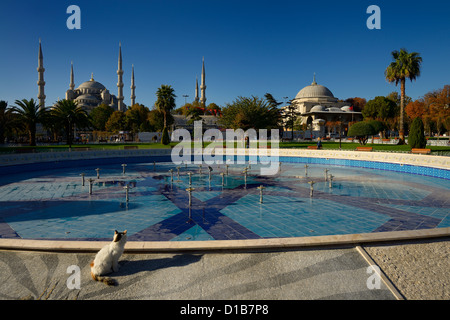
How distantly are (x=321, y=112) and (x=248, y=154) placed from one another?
60.0 metres

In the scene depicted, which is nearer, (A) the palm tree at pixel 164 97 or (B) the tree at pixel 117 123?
(A) the palm tree at pixel 164 97

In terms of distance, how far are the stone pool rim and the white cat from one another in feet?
1.62

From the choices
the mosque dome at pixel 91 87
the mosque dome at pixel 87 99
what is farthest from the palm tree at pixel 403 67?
the mosque dome at pixel 91 87

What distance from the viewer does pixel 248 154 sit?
1134 inches

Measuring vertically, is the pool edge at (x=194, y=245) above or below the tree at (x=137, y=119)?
below

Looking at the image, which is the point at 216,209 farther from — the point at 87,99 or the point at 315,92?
the point at 87,99

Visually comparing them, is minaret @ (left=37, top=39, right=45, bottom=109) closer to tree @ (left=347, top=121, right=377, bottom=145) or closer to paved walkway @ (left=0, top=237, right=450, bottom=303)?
tree @ (left=347, top=121, right=377, bottom=145)

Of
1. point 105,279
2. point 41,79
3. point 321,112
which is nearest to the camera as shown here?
point 105,279

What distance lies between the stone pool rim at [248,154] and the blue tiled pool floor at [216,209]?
1.89m

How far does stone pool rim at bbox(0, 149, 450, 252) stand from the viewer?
518 cm

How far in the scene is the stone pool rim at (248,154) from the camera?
17.0 feet

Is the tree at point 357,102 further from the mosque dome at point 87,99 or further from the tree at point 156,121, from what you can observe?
the mosque dome at point 87,99

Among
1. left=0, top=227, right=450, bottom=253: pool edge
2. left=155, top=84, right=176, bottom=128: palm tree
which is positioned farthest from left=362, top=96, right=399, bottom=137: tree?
left=0, top=227, right=450, bottom=253: pool edge

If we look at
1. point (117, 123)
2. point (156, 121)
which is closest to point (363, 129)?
point (156, 121)
